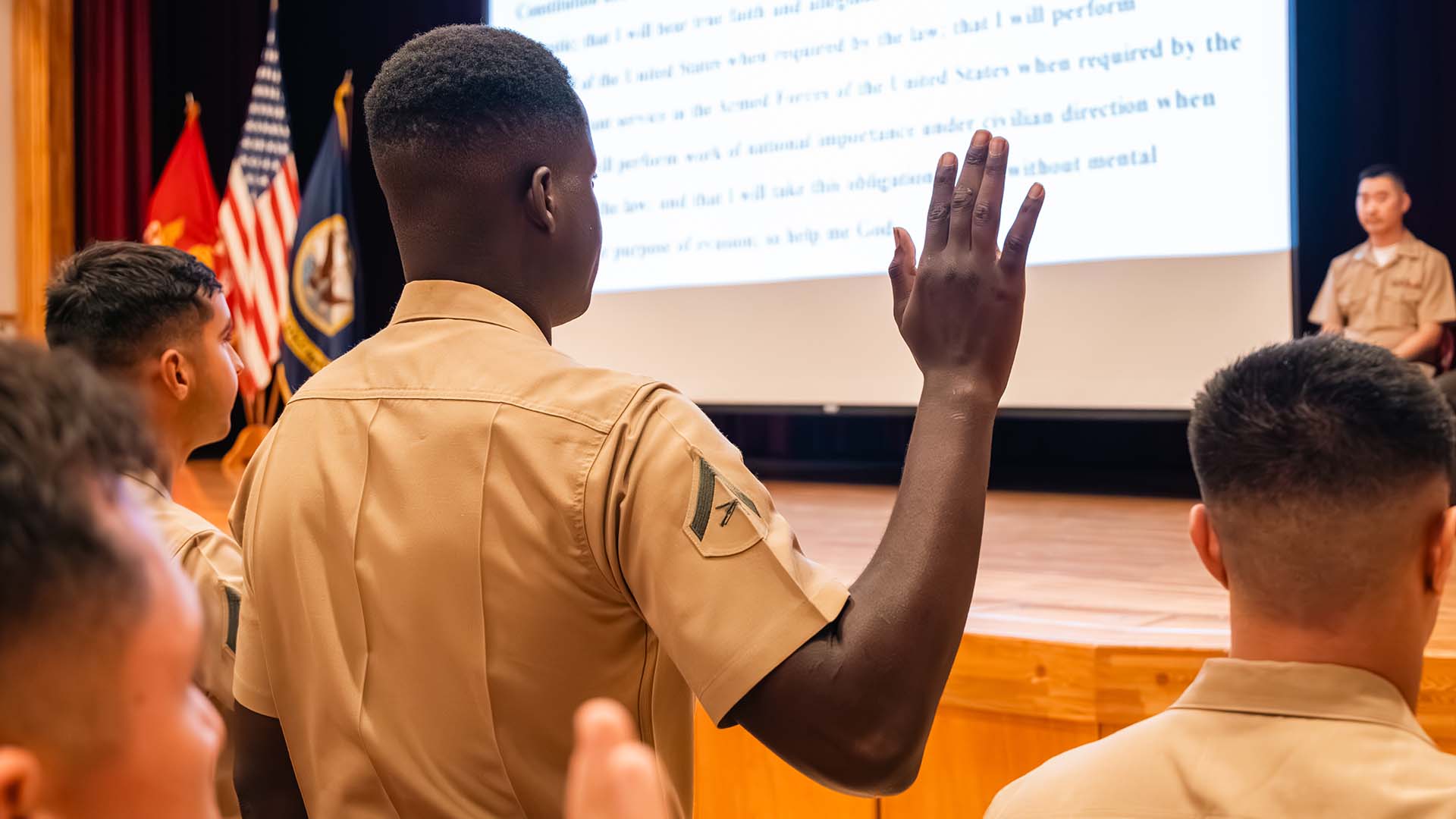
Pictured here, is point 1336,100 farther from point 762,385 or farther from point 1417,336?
point 762,385

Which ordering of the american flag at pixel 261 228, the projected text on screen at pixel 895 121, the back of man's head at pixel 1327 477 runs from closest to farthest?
the back of man's head at pixel 1327 477 → the projected text on screen at pixel 895 121 → the american flag at pixel 261 228

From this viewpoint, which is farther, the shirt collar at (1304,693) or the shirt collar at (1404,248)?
the shirt collar at (1404,248)

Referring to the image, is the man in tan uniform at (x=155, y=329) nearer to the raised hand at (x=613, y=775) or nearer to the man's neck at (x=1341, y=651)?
the man's neck at (x=1341, y=651)

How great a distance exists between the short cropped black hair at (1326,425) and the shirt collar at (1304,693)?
0.12 m

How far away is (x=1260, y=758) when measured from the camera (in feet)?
2.69

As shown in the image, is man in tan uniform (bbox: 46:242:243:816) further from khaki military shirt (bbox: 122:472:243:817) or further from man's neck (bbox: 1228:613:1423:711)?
man's neck (bbox: 1228:613:1423:711)

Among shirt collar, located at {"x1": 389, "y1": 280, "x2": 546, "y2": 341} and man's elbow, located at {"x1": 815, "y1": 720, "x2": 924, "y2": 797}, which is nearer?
man's elbow, located at {"x1": 815, "y1": 720, "x2": 924, "y2": 797}

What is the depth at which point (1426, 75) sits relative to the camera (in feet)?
13.9

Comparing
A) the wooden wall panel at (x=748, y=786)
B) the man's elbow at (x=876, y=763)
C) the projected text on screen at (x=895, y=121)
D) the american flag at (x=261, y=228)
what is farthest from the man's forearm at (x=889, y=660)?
the american flag at (x=261, y=228)

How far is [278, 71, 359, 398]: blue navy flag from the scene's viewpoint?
521 cm

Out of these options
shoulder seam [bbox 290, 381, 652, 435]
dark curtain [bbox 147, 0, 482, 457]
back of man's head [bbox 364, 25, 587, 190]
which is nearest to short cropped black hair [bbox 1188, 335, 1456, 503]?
shoulder seam [bbox 290, 381, 652, 435]

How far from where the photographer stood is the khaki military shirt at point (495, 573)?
0.81 metres

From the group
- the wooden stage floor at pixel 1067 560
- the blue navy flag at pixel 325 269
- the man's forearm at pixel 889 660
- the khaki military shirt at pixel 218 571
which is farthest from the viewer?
the blue navy flag at pixel 325 269

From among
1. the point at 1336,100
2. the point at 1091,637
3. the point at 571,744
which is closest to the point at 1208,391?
the point at 571,744
